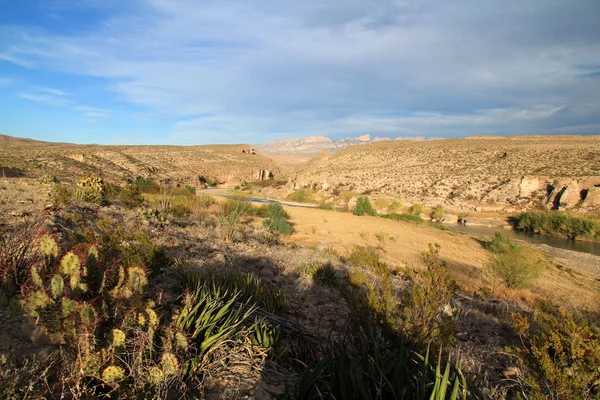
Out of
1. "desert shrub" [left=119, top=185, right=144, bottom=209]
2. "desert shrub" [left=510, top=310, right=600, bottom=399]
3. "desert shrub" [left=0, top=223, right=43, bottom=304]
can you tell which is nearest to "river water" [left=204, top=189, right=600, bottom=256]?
"desert shrub" [left=119, top=185, right=144, bottom=209]

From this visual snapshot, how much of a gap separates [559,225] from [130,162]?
147ft

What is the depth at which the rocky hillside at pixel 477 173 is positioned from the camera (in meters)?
32.2

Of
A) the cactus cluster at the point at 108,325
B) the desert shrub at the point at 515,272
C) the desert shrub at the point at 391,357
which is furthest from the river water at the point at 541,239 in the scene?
the cactus cluster at the point at 108,325

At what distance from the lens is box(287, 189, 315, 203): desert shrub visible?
39125mm

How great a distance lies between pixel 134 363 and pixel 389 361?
2366mm

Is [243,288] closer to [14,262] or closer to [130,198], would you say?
[14,262]

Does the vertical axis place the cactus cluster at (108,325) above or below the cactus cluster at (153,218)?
above

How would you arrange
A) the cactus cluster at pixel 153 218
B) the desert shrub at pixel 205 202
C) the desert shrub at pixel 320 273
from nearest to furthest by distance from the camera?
the desert shrub at pixel 320 273 < the cactus cluster at pixel 153 218 < the desert shrub at pixel 205 202

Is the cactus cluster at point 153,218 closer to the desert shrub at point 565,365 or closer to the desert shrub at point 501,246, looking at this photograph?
the desert shrub at point 565,365

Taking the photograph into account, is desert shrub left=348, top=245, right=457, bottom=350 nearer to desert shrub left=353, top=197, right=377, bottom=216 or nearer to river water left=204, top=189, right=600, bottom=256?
river water left=204, top=189, right=600, bottom=256

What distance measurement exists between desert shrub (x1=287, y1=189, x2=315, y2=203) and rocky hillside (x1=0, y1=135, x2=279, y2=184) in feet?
47.2

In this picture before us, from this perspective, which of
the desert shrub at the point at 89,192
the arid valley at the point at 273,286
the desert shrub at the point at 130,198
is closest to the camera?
the arid valley at the point at 273,286

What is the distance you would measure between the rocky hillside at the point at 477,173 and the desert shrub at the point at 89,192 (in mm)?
30936

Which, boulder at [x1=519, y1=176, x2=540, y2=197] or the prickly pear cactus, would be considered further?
boulder at [x1=519, y1=176, x2=540, y2=197]
